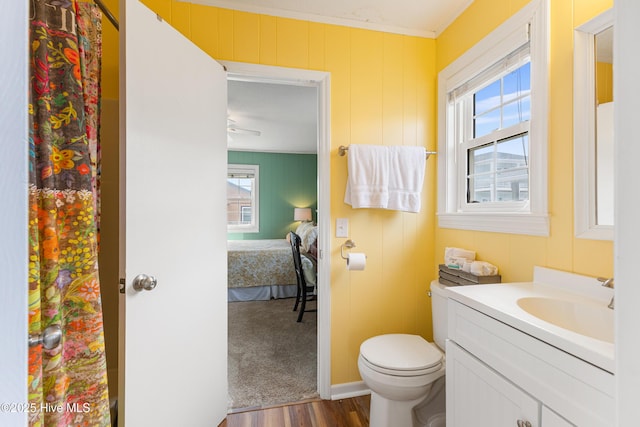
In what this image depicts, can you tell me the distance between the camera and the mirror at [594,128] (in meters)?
1.00

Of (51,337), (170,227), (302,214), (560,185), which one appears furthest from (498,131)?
(302,214)

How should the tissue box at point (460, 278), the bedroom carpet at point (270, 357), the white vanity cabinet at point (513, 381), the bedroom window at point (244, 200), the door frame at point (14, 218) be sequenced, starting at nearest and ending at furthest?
1. the door frame at point (14, 218)
2. the white vanity cabinet at point (513, 381)
3. the tissue box at point (460, 278)
4. the bedroom carpet at point (270, 357)
5. the bedroom window at point (244, 200)

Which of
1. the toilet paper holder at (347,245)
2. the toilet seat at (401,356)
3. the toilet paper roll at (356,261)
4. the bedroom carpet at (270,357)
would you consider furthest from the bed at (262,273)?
the toilet seat at (401,356)

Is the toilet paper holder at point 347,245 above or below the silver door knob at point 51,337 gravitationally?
above

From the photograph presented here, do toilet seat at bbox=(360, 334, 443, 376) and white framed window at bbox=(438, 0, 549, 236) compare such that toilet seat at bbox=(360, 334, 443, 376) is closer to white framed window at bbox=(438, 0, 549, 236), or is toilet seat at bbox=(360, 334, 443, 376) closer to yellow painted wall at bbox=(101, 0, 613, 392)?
yellow painted wall at bbox=(101, 0, 613, 392)

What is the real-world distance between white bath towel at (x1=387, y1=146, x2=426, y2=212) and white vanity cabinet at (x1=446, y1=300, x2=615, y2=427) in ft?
2.47

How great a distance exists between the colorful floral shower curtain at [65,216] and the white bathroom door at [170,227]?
132 millimetres

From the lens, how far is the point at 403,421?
4.42ft

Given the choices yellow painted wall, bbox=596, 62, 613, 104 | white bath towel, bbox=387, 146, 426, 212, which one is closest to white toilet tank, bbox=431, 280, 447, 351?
white bath towel, bbox=387, 146, 426, 212

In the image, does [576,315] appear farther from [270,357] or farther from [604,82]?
[270,357]

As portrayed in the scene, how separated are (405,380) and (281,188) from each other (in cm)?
474

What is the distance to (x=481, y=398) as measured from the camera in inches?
37.6

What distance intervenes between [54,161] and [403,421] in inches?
68.9

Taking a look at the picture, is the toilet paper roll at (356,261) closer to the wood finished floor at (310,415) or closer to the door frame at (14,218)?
the wood finished floor at (310,415)
